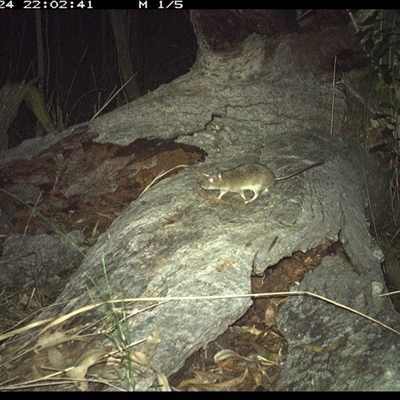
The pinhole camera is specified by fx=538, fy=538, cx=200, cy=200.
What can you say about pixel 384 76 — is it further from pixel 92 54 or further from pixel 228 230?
pixel 92 54

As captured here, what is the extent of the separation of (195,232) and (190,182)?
602 mm

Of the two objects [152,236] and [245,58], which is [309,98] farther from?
[152,236]

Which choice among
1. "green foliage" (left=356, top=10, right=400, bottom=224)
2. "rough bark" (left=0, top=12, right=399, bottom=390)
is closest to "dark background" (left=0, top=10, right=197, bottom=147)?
"rough bark" (left=0, top=12, right=399, bottom=390)

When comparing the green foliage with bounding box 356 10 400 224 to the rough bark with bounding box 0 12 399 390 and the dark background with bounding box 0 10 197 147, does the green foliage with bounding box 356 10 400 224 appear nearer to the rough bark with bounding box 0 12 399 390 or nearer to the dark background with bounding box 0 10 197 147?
the rough bark with bounding box 0 12 399 390

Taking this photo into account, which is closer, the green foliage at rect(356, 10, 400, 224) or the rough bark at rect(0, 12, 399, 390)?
the rough bark at rect(0, 12, 399, 390)

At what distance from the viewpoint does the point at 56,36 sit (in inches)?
362

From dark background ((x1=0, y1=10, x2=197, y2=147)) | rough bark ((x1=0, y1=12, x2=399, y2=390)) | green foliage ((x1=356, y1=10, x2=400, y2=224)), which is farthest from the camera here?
dark background ((x1=0, y1=10, x2=197, y2=147))

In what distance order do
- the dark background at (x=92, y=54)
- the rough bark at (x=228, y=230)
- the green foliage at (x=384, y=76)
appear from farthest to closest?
the dark background at (x=92, y=54), the green foliage at (x=384, y=76), the rough bark at (x=228, y=230)

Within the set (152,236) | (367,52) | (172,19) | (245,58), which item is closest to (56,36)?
(172,19)

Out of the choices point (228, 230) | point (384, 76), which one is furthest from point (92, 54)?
point (228, 230)

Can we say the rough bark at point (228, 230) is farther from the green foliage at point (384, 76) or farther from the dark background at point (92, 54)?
the dark background at point (92, 54)

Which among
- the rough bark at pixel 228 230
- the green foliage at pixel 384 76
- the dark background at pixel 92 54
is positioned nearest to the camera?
the rough bark at pixel 228 230

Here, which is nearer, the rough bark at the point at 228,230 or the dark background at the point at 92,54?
the rough bark at the point at 228,230

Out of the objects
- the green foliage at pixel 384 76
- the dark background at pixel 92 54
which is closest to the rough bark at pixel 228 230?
the green foliage at pixel 384 76
